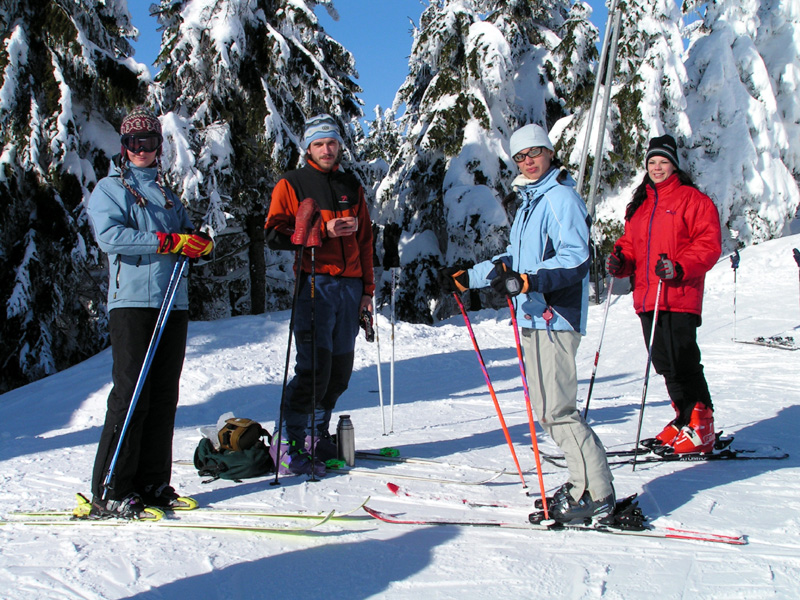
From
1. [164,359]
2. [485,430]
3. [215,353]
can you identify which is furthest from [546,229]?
[215,353]

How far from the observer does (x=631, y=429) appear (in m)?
5.40

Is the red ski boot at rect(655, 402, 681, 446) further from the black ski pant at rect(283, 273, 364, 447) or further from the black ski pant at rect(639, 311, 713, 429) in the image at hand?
the black ski pant at rect(283, 273, 364, 447)

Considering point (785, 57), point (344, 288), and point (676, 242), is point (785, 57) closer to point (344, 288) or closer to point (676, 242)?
point (676, 242)

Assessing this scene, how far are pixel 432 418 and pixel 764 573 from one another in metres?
3.95

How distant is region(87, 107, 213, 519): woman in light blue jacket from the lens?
3.25 metres

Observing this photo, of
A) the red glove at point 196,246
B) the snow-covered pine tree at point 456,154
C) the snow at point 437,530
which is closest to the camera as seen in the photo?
the snow at point 437,530

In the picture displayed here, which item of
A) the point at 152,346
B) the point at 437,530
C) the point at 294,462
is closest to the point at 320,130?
the point at 152,346

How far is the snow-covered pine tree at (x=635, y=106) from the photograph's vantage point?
18.0 m

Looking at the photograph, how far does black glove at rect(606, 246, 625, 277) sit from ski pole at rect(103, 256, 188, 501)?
2784mm

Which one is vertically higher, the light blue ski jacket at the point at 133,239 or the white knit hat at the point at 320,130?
the white knit hat at the point at 320,130

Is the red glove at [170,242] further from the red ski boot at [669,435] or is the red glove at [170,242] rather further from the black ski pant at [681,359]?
the red ski boot at [669,435]

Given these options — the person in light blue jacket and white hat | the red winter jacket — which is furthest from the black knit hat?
the person in light blue jacket and white hat

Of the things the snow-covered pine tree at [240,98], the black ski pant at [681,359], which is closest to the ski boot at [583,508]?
the black ski pant at [681,359]

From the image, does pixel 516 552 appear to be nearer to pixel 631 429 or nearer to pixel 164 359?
pixel 164 359
